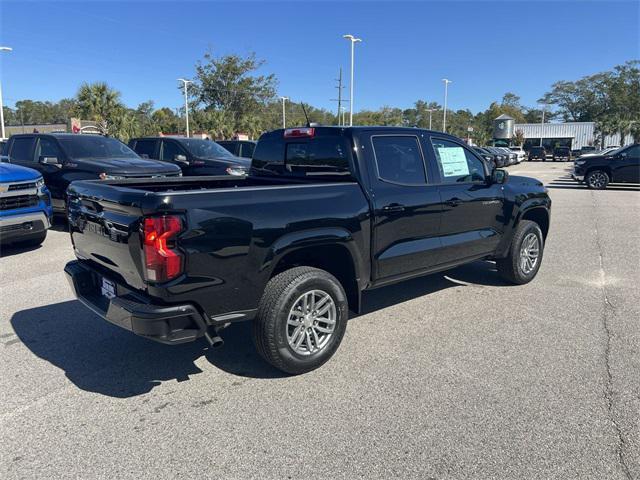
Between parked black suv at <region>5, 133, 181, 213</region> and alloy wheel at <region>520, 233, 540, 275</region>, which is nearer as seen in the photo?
alloy wheel at <region>520, 233, 540, 275</region>

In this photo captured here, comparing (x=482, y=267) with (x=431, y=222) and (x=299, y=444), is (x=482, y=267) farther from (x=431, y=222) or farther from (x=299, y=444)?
(x=299, y=444)

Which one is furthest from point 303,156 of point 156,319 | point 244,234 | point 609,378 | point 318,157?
point 609,378

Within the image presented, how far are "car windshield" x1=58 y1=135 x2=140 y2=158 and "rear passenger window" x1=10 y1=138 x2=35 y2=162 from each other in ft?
2.95

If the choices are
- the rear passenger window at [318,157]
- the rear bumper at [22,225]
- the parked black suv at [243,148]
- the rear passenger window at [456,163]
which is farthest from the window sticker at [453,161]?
the parked black suv at [243,148]

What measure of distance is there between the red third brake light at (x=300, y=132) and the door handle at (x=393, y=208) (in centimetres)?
99

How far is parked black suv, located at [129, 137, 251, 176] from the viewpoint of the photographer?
12344 mm

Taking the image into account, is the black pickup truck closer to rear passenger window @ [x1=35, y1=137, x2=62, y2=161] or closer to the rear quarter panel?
the rear quarter panel

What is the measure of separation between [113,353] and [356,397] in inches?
84.2

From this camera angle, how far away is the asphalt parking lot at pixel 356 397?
2.72m

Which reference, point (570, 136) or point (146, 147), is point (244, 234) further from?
point (570, 136)

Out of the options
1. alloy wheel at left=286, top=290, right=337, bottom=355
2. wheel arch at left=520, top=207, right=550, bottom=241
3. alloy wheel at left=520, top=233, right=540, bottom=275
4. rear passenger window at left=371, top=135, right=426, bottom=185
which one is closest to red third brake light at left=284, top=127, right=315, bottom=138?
rear passenger window at left=371, top=135, right=426, bottom=185

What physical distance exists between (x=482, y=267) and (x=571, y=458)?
14.7 ft

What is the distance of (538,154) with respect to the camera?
5291cm

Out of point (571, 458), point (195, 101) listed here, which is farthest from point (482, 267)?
point (195, 101)
